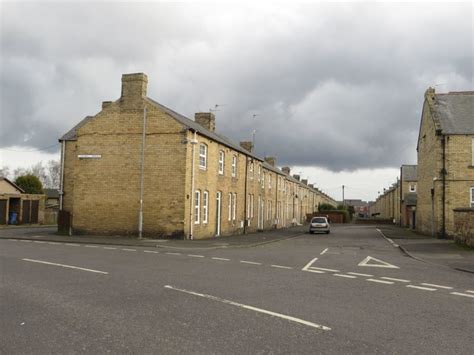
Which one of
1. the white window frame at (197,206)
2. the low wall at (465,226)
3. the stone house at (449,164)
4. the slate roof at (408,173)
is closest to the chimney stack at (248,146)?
the stone house at (449,164)

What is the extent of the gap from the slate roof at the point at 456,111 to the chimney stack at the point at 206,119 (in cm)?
1728

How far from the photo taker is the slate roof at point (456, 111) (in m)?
30.7

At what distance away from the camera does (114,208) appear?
27031mm

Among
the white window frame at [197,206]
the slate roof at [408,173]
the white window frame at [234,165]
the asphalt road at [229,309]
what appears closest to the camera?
the asphalt road at [229,309]

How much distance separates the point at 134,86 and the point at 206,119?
11.9 meters

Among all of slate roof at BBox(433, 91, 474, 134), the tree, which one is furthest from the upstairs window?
the tree

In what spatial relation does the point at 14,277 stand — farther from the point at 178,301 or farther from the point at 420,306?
the point at 420,306

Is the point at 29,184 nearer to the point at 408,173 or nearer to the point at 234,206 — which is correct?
the point at 234,206

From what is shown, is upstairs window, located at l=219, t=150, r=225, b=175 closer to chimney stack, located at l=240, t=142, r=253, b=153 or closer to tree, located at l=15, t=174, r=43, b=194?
chimney stack, located at l=240, t=142, r=253, b=153

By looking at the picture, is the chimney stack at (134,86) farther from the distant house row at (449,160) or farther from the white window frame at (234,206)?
the distant house row at (449,160)

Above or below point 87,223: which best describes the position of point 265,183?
above

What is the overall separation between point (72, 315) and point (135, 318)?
3.29ft

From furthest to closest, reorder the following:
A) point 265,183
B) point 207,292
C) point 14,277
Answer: point 265,183 < point 14,277 < point 207,292

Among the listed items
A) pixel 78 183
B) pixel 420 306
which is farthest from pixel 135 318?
pixel 78 183
